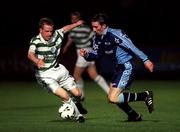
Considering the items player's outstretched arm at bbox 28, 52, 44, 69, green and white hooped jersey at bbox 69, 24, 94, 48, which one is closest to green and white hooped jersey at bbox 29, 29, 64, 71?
player's outstretched arm at bbox 28, 52, 44, 69

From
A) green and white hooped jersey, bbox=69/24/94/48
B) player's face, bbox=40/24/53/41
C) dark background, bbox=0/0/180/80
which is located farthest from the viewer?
dark background, bbox=0/0/180/80

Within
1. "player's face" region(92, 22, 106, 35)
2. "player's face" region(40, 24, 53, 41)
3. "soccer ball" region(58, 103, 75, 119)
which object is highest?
"player's face" region(92, 22, 106, 35)

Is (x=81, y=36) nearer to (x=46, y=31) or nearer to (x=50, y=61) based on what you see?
(x=50, y=61)

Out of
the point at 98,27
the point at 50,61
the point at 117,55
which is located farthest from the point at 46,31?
the point at 117,55

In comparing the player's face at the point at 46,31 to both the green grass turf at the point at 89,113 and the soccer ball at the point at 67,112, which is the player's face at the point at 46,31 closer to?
the soccer ball at the point at 67,112

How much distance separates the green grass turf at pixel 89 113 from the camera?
11.4 metres

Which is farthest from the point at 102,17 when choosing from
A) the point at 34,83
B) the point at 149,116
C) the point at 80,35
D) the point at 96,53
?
the point at 34,83

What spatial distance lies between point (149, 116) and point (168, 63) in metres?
11.6

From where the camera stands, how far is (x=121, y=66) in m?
→ 12.2

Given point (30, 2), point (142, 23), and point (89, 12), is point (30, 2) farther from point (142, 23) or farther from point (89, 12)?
point (142, 23)

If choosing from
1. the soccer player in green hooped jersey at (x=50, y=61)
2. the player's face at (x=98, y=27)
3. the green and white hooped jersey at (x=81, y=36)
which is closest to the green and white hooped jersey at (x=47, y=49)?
the soccer player in green hooped jersey at (x=50, y=61)

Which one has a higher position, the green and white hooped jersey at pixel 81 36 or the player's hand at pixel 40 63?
the player's hand at pixel 40 63

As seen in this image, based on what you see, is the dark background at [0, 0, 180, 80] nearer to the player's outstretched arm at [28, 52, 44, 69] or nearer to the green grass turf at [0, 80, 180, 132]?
the green grass turf at [0, 80, 180, 132]

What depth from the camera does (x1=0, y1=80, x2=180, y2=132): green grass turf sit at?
11383 mm
